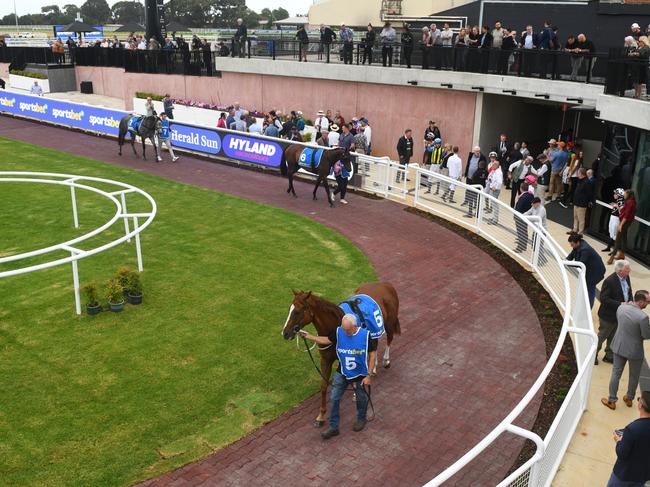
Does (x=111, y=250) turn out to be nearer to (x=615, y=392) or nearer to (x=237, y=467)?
(x=237, y=467)

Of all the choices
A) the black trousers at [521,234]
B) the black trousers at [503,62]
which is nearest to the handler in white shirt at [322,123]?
the black trousers at [503,62]

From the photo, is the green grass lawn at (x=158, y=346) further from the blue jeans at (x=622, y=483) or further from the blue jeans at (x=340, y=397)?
the blue jeans at (x=622, y=483)

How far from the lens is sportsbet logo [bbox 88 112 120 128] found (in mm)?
26375

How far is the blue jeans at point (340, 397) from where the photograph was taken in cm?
754

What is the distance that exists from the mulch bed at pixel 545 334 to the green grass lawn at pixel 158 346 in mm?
2882

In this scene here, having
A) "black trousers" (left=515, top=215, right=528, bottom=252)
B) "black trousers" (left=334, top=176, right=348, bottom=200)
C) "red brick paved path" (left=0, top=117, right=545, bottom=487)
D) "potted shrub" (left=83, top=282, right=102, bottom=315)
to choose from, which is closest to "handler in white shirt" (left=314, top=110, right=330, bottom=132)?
"black trousers" (left=334, top=176, right=348, bottom=200)

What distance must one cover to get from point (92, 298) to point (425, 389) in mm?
5763

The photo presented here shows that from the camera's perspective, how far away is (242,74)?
1134 inches

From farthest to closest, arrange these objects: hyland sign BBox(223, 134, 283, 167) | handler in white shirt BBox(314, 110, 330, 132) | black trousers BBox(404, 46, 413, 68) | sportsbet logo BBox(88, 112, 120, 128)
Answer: sportsbet logo BBox(88, 112, 120, 128) < handler in white shirt BBox(314, 110, 330, 132) < black trousers BBox(404, 46, 413, 68) < hyland sign BBox(223, 134, 283, 167)

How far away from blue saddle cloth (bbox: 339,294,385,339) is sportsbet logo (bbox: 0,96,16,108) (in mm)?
29068

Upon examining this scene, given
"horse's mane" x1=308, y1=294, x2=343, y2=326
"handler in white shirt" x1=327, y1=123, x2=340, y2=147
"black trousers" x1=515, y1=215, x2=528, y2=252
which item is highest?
"handler in white shirt" x1=327, y1=123, x2=340, y2=147

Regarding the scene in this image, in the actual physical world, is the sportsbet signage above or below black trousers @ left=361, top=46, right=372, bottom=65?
below

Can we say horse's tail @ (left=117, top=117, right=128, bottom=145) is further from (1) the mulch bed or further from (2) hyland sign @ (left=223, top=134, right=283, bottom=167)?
(1) the mulch bed

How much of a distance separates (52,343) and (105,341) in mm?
784
